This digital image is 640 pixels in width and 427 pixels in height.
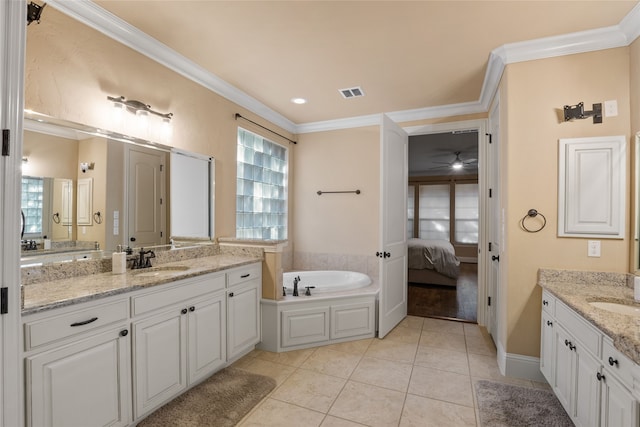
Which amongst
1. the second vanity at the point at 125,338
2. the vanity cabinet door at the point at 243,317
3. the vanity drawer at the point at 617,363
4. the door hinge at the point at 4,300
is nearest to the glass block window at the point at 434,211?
the vanity cabinet door at the point at 243,317

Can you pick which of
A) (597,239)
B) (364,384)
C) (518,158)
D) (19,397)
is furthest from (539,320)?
(19,397)

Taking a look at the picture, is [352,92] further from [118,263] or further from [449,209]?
[449,209]

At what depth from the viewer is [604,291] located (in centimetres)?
200

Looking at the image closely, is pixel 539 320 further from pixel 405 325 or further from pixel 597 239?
pixel 405 325

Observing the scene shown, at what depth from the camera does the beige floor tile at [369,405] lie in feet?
6.44

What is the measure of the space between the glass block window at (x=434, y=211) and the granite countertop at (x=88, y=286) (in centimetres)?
713

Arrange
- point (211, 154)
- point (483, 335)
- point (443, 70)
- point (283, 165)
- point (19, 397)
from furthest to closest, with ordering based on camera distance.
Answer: point (283, 165) → point (483, 335) → point (211, 154) → point (443, 70) → point (19, 397)

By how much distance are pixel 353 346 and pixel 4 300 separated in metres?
2.58

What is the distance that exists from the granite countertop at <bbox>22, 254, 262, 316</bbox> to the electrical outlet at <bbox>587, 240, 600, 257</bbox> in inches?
106

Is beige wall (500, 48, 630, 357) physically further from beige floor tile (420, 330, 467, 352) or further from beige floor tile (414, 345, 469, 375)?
beige floor tile (420, 330, 467, 352)

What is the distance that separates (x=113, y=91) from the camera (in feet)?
7.31

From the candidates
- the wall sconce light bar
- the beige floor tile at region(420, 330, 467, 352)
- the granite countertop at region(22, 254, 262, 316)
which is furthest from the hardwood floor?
the wall sconce light bar

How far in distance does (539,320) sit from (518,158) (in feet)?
4.15

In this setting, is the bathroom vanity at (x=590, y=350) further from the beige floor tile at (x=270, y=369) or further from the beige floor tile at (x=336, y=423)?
the beige floor tile at (x=270, y=369)
